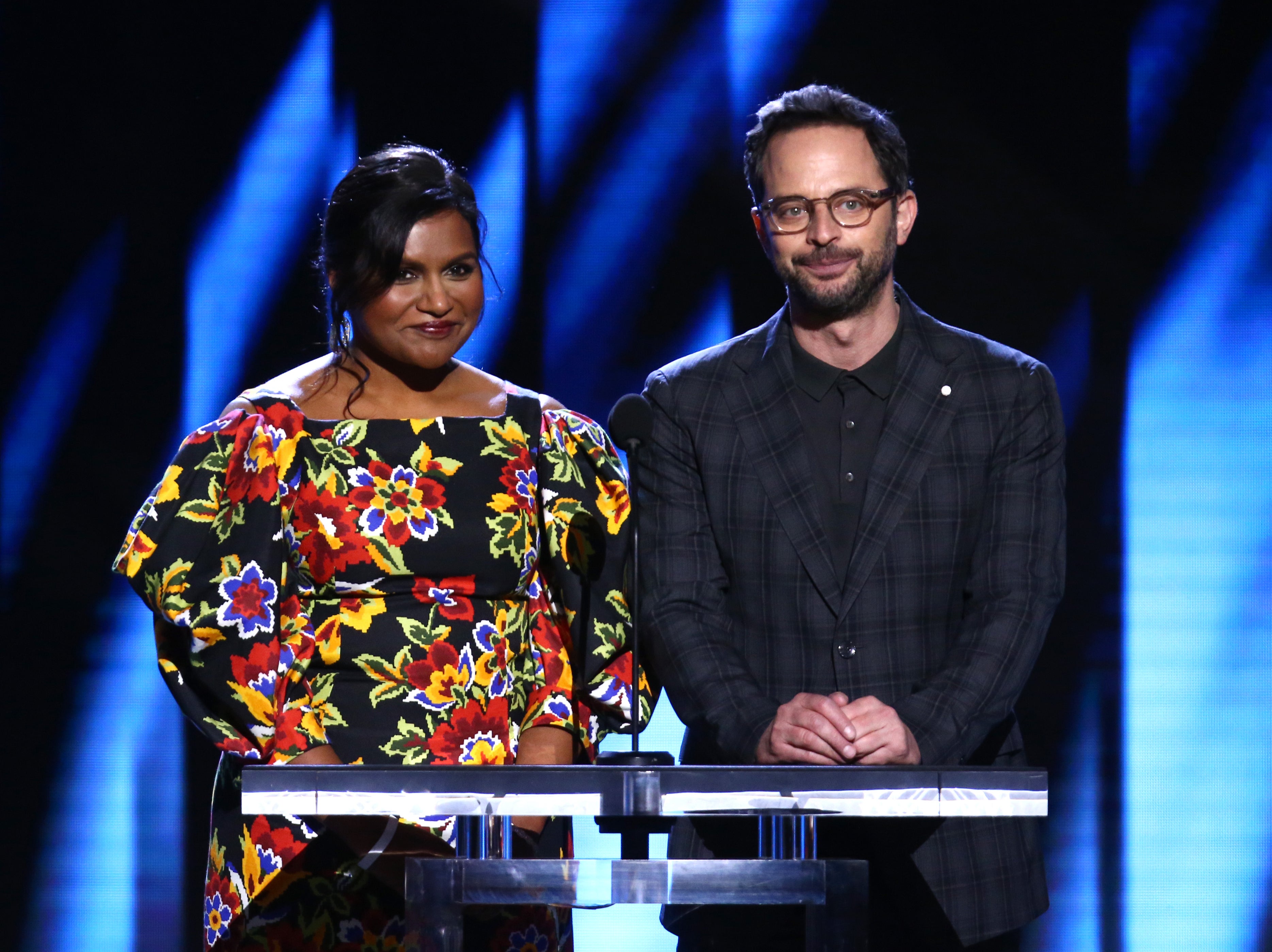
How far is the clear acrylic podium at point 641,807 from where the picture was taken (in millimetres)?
1646

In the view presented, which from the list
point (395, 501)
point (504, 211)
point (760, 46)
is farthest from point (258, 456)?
point (760, 46)

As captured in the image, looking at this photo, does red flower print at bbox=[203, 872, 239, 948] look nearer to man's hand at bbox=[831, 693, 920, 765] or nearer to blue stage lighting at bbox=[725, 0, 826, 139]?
man's hand at bbox=[831, 693, 920, 765]

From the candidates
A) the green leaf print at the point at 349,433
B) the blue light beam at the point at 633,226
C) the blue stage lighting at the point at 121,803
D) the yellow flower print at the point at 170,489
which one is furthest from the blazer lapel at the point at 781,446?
the blue stage lighting at the point at 121,803

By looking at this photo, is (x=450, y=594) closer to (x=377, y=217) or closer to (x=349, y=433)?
(x=349, y=433)

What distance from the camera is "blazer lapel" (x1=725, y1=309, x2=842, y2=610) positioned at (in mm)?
2264

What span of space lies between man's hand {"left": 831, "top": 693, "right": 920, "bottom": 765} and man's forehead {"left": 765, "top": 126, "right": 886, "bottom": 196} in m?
0.76

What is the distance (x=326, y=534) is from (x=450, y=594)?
0.65 ft

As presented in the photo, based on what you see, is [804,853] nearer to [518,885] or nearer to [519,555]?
[518,885]

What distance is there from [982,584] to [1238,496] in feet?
4.70

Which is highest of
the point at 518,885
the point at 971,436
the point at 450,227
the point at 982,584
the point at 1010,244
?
the point at 1010,244

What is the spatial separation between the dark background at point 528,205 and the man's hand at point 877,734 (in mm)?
1538

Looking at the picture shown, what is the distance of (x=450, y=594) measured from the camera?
7.63ft

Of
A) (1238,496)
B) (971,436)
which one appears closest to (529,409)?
(971,436)

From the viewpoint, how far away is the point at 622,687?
2363mm
